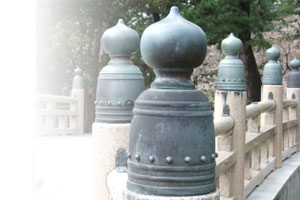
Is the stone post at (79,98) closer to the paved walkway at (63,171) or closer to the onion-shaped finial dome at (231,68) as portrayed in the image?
the paved walkway at (63,171)

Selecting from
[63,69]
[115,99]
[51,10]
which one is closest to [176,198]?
[115,99]

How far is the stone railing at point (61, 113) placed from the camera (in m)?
11.1

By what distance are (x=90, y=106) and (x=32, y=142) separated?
42.9 feet

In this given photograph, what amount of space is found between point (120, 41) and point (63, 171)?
383cm

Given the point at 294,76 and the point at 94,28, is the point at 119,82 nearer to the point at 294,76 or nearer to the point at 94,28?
the point at 294,76

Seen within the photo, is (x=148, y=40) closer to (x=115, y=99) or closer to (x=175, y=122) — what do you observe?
(x=175, y=122)

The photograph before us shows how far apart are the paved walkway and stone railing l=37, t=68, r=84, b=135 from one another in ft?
4.40

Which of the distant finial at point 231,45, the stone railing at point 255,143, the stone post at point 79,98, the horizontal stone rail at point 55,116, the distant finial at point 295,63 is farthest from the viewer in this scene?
the stone post at point 79,98

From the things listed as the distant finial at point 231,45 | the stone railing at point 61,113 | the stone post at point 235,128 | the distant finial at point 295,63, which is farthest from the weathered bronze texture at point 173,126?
the stone railing at point 61,113

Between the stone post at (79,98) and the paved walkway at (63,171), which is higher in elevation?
the stone post at (79,98)

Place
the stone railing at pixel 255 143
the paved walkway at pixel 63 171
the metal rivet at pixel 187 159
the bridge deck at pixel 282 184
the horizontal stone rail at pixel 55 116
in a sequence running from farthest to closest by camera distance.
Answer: the horizontal stone rail at pixel 55 116, the bridge deck at pixel 282 184, the paved walkway at pixel 63 171, the stone railing at pixel 255 143, the metal rivet at pixel 187 159

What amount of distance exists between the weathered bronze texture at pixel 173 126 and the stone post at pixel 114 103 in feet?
3.72

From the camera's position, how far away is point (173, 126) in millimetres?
1614

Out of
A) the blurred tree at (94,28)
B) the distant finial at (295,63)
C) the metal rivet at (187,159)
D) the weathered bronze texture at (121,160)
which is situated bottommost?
the weathered bronze texture at (121,160)
